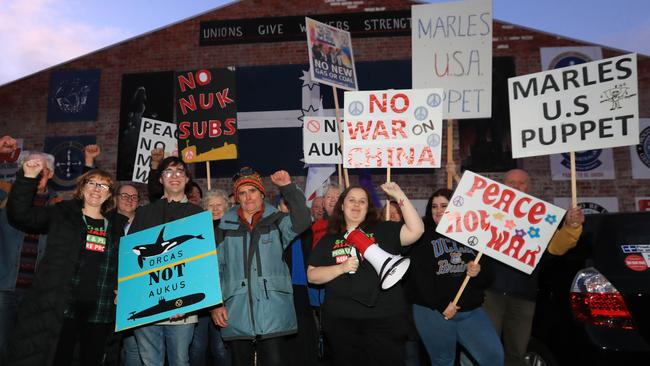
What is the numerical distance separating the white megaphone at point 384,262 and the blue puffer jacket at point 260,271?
479 millimetres

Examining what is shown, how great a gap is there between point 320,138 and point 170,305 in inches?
180

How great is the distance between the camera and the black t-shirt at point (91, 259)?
11.0ft

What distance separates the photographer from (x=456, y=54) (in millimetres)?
5703

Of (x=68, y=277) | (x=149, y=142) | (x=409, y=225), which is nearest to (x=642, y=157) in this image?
(x=409, y=225)

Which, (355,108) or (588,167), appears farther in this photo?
(588,167)

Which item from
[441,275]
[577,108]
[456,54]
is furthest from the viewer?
[456,54]

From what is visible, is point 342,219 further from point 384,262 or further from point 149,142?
point 149,142

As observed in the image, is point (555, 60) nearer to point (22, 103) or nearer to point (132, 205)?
point (132, 205)

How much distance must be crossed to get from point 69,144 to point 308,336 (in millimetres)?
9205

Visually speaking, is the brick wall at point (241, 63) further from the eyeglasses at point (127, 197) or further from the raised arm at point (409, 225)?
the raised arm at point (409, 225)

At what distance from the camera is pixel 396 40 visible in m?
11.2

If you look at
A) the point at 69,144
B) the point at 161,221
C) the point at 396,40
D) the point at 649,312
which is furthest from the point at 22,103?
the point at 649,312

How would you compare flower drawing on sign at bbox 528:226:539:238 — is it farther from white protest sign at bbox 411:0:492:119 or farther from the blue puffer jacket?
white protest sign at bbox 411:0:492:119

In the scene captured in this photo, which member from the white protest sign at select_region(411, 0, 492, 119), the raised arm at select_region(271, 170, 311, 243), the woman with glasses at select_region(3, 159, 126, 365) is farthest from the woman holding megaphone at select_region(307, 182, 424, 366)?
the white protest sign at select_region(411, 0, 492, 119)
